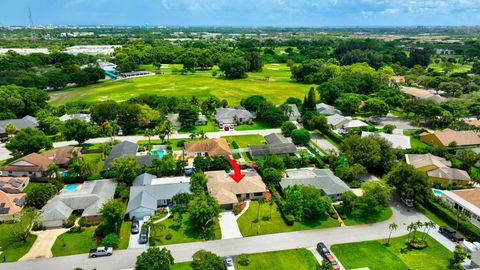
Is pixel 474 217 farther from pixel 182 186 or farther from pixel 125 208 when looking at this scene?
pixel 125 208

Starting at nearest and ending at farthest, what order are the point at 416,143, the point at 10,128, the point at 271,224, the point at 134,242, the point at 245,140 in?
the point at 134,242, the point at 271,224, the point at 416,143, the point at 10,128, the point at 245,140

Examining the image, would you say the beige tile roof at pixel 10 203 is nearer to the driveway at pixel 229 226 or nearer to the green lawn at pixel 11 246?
the green lawn at pixel 11 246

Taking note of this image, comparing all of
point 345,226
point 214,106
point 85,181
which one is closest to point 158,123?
point 214,106

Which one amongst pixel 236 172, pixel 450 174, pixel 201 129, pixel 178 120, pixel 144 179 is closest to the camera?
pixel 144 179

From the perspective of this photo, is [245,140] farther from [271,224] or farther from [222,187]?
[271,224]

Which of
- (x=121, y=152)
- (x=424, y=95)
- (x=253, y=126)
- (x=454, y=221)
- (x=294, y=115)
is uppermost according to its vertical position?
(x=424, y=95)

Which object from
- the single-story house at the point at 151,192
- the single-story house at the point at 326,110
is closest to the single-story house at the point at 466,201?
the single-story house at the point at 151,192

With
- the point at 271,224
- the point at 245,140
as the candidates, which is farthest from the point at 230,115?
the point at 271,224

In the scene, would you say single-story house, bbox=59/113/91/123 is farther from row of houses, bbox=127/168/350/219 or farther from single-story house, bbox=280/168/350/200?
single-story house, bbox=280/168/350/200
